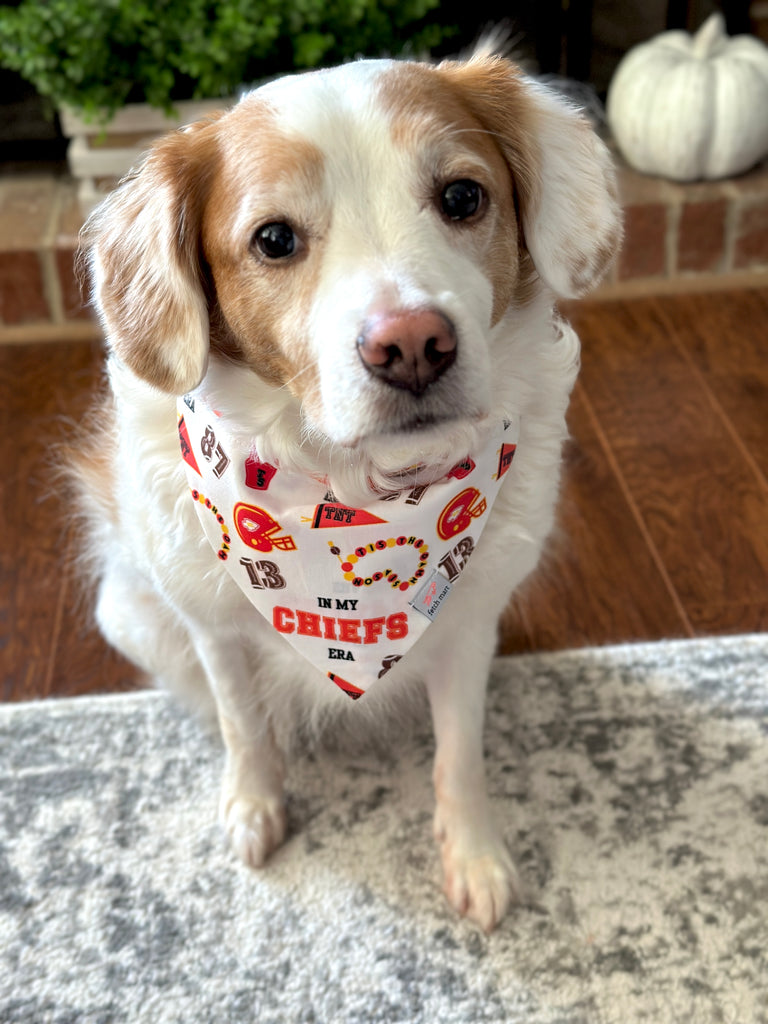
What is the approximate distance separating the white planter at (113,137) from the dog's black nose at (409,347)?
5.27 ft

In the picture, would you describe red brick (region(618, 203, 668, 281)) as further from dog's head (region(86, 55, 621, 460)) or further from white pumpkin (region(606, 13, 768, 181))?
dog's head (region(86, 55, 621, 460))

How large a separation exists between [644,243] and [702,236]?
139 millimetres

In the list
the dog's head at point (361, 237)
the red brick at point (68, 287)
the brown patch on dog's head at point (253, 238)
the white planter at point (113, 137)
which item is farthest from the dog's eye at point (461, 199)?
the red brick at point (68, 287)

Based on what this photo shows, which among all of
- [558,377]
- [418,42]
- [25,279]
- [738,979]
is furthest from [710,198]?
[738,979]

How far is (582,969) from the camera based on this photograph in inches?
46.1

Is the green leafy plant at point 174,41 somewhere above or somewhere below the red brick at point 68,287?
above

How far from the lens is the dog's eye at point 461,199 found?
94cm

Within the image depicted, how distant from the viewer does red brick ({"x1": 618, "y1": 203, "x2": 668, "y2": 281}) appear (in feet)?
7.79

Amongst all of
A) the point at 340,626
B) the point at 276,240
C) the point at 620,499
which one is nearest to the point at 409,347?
the point at 276,240

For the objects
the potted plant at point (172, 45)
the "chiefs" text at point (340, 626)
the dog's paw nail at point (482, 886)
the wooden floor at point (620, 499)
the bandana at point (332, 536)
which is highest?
the potted plant at point (172, 45)

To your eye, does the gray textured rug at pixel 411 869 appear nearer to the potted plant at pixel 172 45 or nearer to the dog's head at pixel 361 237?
the dog's head at pixel 361 237

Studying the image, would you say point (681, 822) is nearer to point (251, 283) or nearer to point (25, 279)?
point (251, 283)

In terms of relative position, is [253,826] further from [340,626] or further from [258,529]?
[258,529]

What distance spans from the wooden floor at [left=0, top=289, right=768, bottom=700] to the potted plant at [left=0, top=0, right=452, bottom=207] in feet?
1.83
